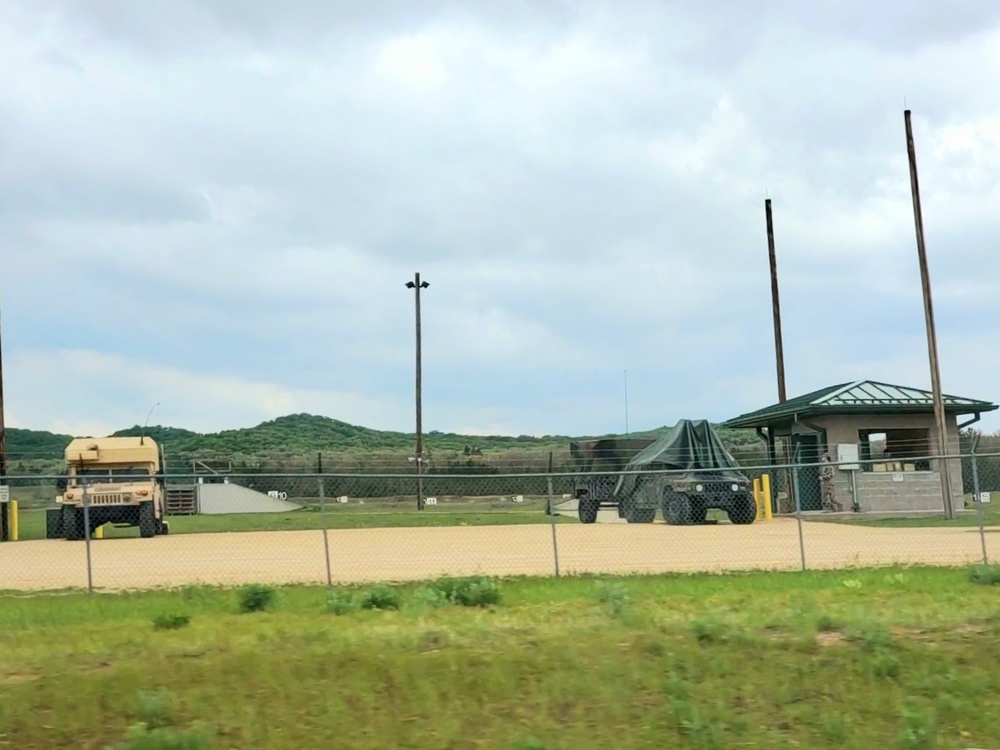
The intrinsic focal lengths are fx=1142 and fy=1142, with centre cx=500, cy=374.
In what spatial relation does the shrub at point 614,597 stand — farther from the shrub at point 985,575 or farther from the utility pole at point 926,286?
the utility pole at point 926,286

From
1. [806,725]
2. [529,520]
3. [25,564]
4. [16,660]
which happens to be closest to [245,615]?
[16,660]

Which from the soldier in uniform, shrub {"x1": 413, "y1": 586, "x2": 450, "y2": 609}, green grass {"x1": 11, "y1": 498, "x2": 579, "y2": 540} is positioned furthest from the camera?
the soldier in uniform

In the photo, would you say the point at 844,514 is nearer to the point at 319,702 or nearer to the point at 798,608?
the point at 798,608

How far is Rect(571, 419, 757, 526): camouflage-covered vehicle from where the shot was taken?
94.1ft

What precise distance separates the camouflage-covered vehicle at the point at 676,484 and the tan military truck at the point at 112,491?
1206cm

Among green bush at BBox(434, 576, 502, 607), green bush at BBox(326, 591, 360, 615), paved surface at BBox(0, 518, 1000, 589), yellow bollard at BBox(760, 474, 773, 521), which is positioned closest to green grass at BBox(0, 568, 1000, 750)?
green bush at BBox(326, 591, 360, 615)

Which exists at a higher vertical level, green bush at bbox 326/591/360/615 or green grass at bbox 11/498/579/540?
green grass at bbox 11/498/579/540

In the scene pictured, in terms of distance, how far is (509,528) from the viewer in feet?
100

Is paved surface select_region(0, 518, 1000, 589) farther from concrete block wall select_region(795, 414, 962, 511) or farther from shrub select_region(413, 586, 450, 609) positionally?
concrete block wall select_region(795, 414, 962, 511)

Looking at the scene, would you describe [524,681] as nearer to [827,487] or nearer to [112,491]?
→ [112,491]

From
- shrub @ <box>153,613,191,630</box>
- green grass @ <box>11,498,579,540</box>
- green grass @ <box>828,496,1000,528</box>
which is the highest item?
green grass @ <box>11,498,579,540</box>

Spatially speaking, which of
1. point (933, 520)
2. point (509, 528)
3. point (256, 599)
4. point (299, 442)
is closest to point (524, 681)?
point (256, 599)

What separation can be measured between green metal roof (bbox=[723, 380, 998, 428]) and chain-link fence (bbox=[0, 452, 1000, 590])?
188 centimetres

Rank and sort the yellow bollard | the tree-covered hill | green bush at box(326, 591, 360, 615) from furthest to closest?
the tree-covered hill, the yellow bollard, green bush at box(326, 591, 360, 615)
